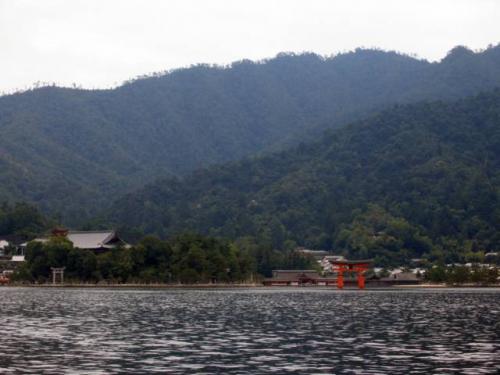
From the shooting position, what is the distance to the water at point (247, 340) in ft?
104

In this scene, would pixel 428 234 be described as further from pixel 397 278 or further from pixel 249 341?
pixel 249 341

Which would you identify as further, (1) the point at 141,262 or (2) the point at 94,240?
(2) the point at 94,240

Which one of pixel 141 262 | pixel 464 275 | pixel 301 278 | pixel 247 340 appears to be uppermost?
pixel 141 262

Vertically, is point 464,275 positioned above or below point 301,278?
below

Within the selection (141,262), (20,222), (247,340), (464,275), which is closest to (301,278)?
(464,275)

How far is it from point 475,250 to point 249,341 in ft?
467

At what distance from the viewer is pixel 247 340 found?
4009cm

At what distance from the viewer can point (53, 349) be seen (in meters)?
36.2

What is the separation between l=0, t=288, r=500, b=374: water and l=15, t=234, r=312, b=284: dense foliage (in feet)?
181

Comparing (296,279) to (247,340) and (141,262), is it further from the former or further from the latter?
(247,340)

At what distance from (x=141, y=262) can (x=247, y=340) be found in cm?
8039

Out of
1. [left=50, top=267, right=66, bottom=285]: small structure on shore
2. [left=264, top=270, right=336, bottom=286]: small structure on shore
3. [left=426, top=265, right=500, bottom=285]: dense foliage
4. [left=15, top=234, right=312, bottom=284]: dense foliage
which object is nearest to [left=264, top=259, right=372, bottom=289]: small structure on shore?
[left=264, top=270, right=336, bottom=286]: small structure on shore

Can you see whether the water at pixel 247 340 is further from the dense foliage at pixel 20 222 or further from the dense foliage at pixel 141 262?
the dense foliage at pixel 20 222

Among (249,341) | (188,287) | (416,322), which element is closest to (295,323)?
(416,322)
